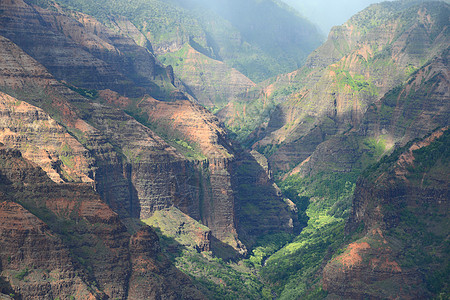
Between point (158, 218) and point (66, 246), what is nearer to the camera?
point (66, 246)

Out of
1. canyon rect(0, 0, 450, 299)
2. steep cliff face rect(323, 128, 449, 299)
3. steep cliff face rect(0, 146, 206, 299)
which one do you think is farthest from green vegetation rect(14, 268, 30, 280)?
steep cliff face rect(323, 128, 449, 299)

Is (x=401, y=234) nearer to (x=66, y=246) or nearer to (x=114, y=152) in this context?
(x=66, y=246)

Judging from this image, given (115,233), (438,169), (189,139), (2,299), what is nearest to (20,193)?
(115,233)

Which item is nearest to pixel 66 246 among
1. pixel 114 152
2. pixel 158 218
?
pixel 114 152

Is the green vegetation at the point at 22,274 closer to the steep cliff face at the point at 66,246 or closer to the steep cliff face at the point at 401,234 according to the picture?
the steep cliff face at the point at 66,246

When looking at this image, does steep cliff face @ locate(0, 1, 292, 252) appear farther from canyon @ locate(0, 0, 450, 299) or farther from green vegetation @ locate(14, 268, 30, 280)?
green vegetation @ locate(14, 268, 30, 280)
